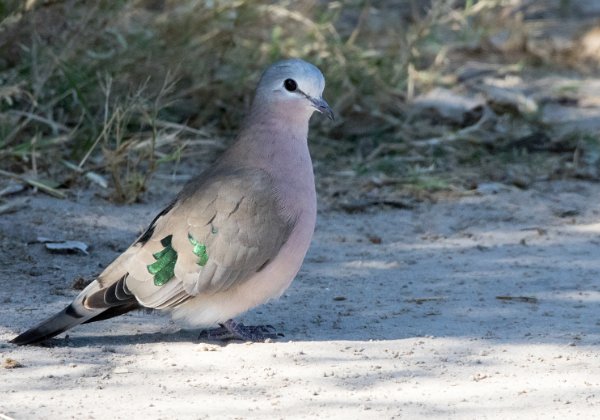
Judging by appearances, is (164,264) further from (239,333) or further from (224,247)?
(239,333)

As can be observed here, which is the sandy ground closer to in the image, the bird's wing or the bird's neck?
the bird's wing

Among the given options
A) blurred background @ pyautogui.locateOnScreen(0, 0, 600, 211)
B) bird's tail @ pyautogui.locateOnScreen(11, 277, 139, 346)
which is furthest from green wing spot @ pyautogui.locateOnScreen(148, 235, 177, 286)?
blurred background @ pyautogui.locateOnScreen(0, 0, 600, 211)

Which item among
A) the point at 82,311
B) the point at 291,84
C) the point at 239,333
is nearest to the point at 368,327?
the point at 239,333

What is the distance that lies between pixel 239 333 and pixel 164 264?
39 centimetres

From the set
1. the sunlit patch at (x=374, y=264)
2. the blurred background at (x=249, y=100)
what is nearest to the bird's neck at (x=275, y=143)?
the sunlit patch at (x=374, y=264)

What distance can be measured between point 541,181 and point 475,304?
191cm

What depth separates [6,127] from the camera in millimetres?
5992

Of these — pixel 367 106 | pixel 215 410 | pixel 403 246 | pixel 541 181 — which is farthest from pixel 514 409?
pixel 367 106

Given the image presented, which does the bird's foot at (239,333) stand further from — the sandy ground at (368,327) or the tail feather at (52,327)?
the tail feather at (52,327)

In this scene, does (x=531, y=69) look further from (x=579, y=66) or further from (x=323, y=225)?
(x=323, y=225)

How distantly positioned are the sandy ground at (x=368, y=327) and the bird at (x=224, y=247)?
0.13m

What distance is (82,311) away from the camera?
13.0ft

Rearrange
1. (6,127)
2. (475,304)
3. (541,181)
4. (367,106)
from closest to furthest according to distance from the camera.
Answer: (475,304)
(6,127)
(541,181)
(367,106)

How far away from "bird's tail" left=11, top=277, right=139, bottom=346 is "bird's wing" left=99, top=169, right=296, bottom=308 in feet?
0.14
